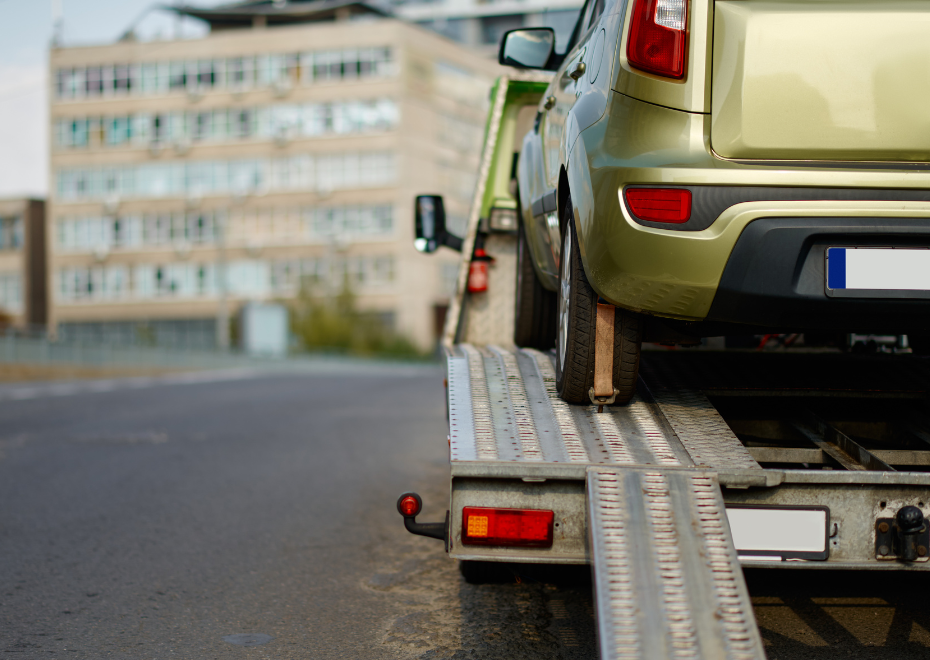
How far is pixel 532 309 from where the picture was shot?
5.49 metres

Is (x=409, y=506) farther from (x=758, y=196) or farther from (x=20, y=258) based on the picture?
(x=20, y=258)

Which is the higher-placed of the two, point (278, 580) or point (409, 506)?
point (409, 506)

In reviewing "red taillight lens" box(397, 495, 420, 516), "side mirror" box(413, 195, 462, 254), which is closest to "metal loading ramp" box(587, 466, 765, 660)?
"red taillight lens" box(397, 495, 420, 516)

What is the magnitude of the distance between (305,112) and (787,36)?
64196 mm

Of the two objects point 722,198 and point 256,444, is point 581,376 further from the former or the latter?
point 256,444

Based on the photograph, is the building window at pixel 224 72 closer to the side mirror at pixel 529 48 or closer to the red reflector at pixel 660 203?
the side mirror at pixel 529 48

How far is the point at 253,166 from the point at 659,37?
65.1 meters

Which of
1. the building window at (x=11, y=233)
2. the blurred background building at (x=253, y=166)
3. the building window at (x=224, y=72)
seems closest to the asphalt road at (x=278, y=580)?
the blurred background building at (x=253, y=166)

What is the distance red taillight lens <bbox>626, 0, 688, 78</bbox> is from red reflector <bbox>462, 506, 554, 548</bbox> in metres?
1.42

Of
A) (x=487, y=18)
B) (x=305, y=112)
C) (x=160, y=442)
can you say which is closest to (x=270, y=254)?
(x=305, y=112)

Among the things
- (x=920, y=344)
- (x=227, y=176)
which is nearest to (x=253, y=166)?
(x=227, y=176)

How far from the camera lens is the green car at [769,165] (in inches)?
122

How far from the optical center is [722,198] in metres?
3.13

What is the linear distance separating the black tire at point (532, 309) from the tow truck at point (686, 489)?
1.26 metres
